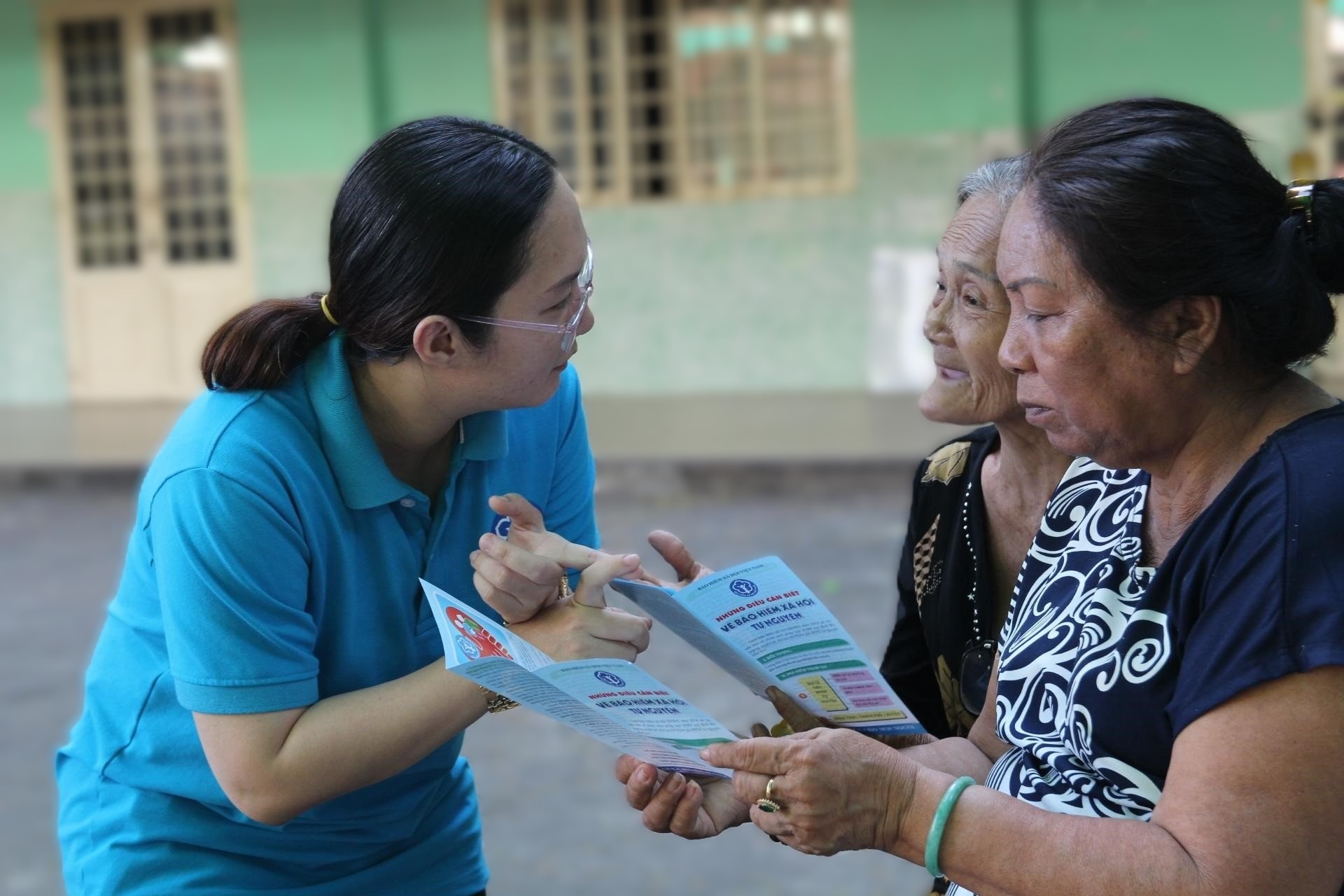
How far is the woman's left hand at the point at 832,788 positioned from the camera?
1.51m

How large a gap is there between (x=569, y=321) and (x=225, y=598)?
0.59m

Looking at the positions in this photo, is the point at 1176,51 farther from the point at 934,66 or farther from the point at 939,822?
the point at 939,822

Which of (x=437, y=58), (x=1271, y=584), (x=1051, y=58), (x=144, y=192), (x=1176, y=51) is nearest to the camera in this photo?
(x=1271, y=584)

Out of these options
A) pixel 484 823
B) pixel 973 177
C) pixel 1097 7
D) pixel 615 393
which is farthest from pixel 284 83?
pixel 973 177

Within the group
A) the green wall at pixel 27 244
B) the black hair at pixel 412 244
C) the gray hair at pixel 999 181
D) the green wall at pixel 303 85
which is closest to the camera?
the black hair at pixel 412 244

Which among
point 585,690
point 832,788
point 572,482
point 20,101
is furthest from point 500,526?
point 20,101

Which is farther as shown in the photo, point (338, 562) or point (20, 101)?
point (20, 101)

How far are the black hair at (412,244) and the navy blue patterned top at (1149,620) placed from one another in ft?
2.64

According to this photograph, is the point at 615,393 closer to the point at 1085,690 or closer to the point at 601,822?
the point at 601,822

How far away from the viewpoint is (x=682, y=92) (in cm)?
1048

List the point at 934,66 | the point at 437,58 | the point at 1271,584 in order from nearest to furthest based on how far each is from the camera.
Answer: the point at 1271,584, the point at 934,66, the point at 437,58

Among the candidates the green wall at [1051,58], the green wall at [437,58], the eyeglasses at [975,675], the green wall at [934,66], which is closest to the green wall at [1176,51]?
the green wall at [1051,58]

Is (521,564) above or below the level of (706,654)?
above

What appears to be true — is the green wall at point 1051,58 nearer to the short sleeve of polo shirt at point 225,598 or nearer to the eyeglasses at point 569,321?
the eyeglasses at point 569,321
